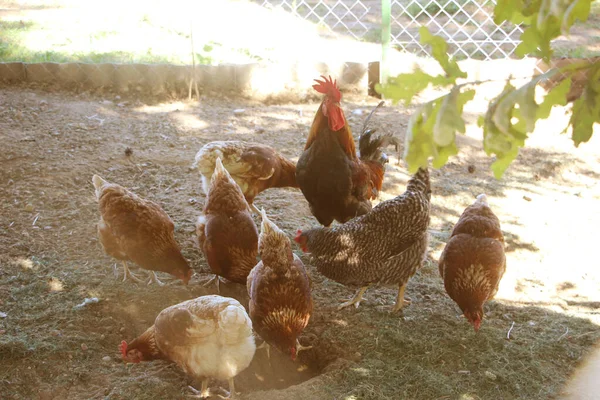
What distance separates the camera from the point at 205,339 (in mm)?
2980

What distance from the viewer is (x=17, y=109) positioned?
6.29 metres

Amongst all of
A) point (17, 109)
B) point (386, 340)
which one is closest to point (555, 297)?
point (386, 340)

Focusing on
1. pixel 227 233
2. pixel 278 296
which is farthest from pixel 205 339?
pixel 227 233

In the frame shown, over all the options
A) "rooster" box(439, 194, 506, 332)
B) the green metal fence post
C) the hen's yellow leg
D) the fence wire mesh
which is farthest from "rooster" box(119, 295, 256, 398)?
the fence wire mesh

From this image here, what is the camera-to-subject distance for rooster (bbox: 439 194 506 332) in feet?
11.1

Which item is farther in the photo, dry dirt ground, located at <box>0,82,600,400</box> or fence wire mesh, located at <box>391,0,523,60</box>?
fence wire mesh, located at <box>391,0,523,60</box>

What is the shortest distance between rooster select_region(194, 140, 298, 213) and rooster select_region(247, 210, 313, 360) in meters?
1.33

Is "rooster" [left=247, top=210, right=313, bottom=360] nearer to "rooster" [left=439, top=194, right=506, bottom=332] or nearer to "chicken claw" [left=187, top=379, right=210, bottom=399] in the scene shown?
"chicken claw" [left=187, top=379, right=210, bottom=399]

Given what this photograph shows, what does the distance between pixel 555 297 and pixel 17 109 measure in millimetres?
5864

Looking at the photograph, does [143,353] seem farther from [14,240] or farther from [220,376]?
[14,240]

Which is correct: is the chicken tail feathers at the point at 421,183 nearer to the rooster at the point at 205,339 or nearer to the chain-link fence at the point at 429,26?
the rooster at the point at 205,339

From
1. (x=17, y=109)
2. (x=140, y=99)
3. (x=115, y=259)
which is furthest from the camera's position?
(x=140, y=99)

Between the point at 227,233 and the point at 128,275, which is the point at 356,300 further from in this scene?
the point at 128,275

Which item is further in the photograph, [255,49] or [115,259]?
[255,49]
